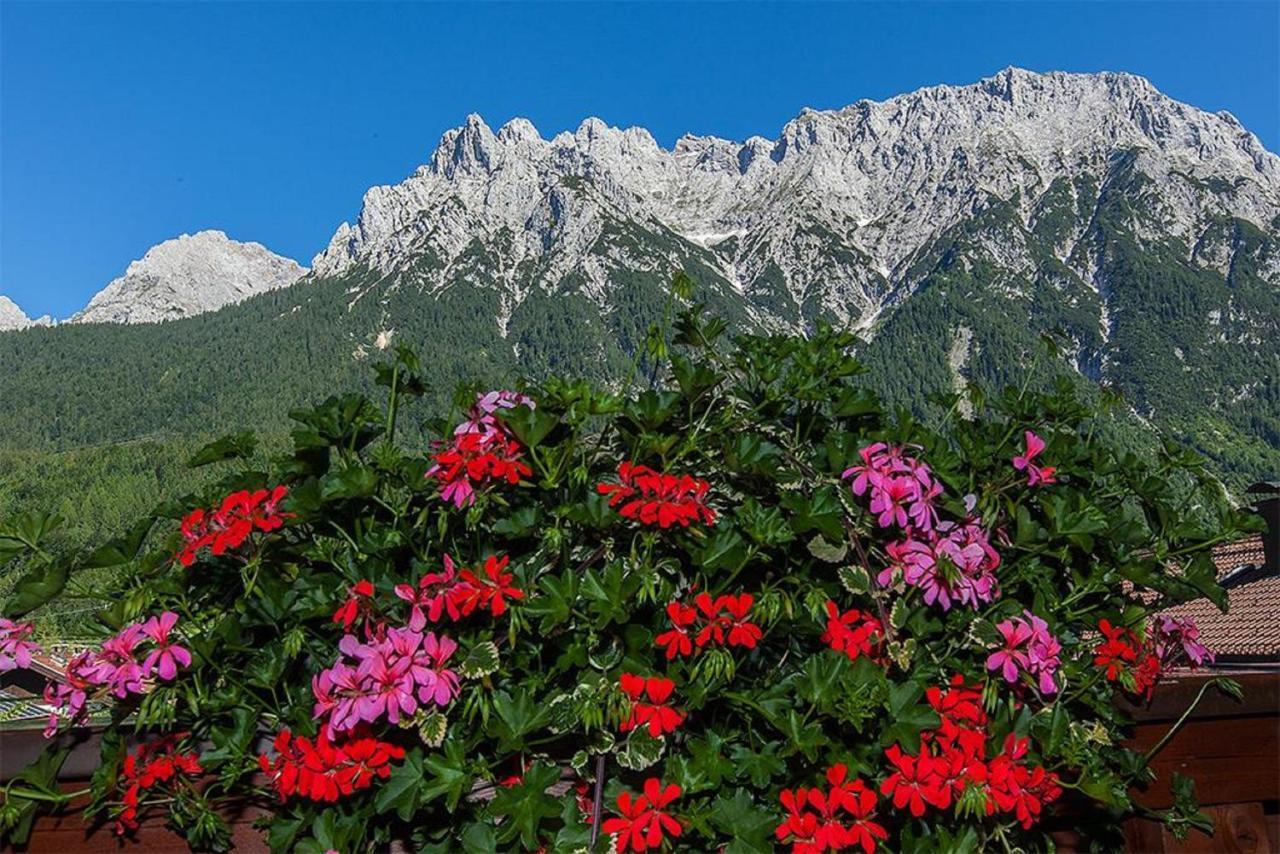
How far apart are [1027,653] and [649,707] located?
532 mm

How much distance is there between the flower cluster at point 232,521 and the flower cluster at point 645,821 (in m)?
0.59

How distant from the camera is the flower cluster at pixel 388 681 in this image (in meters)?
1.17

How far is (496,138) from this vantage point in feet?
573

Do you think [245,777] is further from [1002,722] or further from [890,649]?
[1002,722]

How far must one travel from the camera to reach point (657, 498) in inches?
49.9

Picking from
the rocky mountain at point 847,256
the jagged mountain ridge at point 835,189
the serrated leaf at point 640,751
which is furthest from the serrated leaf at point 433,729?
the jagged mountain ridge at point 835,189

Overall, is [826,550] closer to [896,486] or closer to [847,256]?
[896,486]

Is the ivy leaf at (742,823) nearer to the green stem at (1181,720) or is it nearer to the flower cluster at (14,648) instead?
the green stem at (1181,720)

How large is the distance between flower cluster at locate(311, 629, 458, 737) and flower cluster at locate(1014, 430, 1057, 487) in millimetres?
855

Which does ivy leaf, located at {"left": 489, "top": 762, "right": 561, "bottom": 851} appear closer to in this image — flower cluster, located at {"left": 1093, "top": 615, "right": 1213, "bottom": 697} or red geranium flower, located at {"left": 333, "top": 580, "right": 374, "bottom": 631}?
red geranium flower, located at {"left": 333, "top": 580, "right": 374, "bottom": 631}

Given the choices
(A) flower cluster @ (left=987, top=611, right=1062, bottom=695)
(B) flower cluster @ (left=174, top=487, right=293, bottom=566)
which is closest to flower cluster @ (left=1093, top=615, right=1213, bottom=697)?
(A) flower cluster @ (left=987, top=611, right=1062, bottom=695)

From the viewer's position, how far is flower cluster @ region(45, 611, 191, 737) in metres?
1.26

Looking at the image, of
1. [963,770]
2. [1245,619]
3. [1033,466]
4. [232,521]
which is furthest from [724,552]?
[1245,619]


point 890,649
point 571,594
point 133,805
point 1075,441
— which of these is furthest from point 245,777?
point 1075,441
